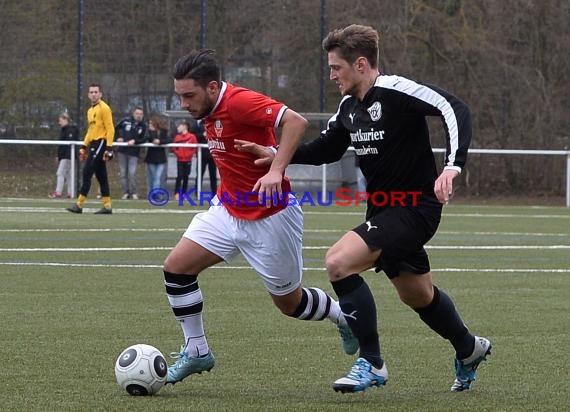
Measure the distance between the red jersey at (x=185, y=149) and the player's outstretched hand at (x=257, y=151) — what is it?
19151 millimetres

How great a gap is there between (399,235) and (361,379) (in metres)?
0.70

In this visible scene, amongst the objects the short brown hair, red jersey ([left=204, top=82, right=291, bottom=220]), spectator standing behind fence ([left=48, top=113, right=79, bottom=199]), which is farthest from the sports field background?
spectator standing behind fence ([left=48, top=113, right=79, bottom=199])

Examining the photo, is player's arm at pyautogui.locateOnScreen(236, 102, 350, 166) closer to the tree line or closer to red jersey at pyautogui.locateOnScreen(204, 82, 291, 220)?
red jersey at pyautogui.locateOnScreen(204, 82, 291, 220)

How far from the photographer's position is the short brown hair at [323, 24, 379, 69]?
233 inches

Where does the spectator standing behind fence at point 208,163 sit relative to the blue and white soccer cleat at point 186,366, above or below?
below

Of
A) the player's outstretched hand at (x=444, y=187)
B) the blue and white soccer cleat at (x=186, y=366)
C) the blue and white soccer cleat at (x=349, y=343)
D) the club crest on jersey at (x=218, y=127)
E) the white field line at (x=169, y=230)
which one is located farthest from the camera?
the white field line at (x=169, y=230)

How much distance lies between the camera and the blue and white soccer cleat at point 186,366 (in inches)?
243

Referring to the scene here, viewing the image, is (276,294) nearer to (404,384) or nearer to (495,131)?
(404,384)

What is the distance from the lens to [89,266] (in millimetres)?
11914

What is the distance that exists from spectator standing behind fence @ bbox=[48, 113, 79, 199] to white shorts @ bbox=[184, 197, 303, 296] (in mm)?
19632

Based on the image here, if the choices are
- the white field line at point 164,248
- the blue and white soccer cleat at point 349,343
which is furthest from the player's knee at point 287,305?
the white field line at point 164,248

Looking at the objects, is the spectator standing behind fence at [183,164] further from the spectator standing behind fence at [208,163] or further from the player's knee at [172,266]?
the player's knee at [172,266]

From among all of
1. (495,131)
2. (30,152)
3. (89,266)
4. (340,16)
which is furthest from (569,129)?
(89,266)

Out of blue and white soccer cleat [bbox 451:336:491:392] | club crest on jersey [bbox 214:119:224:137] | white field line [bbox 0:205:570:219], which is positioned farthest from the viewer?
white field line [bbox 0:205:570:219]
